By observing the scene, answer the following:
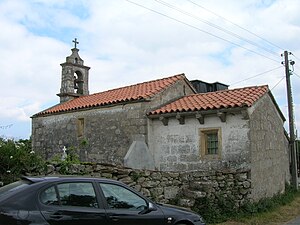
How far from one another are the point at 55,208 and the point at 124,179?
368 cm

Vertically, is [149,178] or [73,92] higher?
[73,92]

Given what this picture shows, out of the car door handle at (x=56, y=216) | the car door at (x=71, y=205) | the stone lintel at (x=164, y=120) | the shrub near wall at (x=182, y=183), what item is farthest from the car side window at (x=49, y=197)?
the stone lintel at (x=164, y=120)

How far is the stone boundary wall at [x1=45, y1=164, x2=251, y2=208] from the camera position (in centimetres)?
821

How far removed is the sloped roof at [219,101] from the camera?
11500 millimetres

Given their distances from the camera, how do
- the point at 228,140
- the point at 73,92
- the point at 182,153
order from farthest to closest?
the point at 73,92 → the point at 182,153 → the point at 228,140

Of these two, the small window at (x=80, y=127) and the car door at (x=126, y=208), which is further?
the small window at (x=80, y=127)

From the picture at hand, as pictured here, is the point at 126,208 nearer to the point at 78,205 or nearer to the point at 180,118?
the point at 78,205

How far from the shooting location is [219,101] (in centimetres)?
1224

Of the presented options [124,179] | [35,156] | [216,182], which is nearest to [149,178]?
[124,179]

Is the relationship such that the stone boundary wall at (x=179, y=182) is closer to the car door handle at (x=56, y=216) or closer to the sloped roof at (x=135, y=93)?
the car door handle at (x=56, y=216)

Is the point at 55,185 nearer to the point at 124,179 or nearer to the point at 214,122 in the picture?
the point at 124,179

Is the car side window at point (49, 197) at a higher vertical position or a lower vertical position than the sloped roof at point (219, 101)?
lower

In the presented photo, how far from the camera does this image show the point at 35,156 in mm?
7441

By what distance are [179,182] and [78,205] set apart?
491 centimetres
